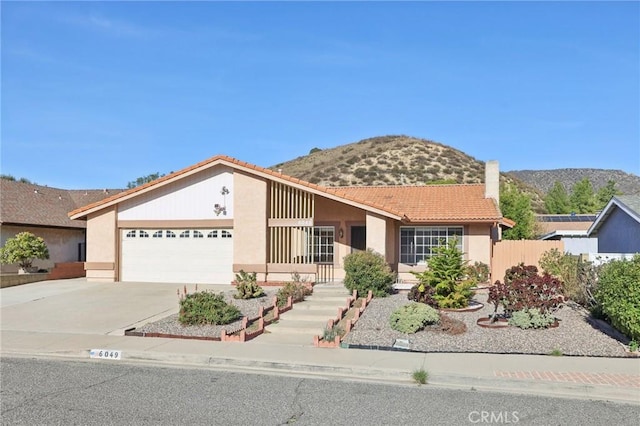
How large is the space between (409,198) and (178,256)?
973 centimetres

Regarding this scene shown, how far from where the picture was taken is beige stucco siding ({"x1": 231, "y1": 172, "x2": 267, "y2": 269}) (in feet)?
64.3

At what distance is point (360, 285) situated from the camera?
16.1 meters

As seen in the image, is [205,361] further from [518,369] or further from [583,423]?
[583,423]

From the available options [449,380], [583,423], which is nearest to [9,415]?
[449,380]

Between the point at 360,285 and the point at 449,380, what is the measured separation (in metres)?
7.48

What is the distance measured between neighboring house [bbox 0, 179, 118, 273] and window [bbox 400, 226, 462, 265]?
16647 mm

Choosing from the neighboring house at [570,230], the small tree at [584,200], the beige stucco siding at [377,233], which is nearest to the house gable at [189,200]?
the beige stucco siding at [377,233]

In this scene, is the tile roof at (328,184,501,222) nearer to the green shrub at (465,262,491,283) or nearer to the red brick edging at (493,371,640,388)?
the green shrub at (465,262,491,283)

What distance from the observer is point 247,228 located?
19.7m

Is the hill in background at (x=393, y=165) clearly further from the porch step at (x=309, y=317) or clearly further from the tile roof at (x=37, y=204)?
the porch step at (x=309, y=317)

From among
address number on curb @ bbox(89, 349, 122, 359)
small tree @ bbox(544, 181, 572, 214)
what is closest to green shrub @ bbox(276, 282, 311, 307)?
address number on curb @ bbox(89, 349, 122, 359)

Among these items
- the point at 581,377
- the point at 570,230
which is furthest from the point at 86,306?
the point at 570,230

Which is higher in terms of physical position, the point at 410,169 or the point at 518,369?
the point at 410,169

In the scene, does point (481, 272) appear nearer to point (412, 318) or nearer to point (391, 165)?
point (412, 318)
